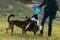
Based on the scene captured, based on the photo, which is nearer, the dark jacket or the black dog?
the dark jacket

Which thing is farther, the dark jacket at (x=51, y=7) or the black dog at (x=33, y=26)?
the black dog at (x=33, y=26)

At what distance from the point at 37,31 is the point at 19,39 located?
1374 millimetres

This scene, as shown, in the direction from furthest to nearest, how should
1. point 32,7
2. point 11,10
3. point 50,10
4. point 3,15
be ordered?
point 32,7 → point 11,10 → point 3,15 → point 50,10

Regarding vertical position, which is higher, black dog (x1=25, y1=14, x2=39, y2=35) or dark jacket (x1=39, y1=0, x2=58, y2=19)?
dark jacket (x1=39, y1=0, x2=58, y2=19)

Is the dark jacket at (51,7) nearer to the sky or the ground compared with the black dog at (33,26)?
nearer to the sky

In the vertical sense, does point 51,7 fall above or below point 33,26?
above

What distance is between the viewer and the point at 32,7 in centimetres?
2491

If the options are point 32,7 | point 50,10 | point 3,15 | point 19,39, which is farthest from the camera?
point 32,7

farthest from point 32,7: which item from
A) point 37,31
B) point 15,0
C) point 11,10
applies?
point 37,31

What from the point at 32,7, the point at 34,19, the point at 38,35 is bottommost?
the point at 32,7

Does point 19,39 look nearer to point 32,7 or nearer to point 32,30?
point 32,30

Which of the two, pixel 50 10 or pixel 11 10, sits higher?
pixel 50 10

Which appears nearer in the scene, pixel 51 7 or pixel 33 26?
pixel 51 7

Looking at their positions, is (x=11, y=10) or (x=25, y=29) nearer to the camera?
(x=25, y=29)
